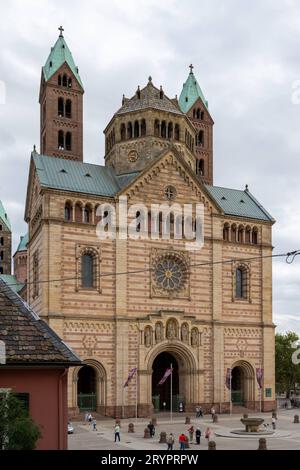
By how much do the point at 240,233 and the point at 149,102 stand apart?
621 inches

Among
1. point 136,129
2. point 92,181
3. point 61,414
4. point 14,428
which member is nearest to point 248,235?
point 136,129

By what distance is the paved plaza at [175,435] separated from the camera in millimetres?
36906

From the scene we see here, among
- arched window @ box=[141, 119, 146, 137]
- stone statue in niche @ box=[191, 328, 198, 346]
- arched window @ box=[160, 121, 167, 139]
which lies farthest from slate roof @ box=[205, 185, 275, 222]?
stone statue in niche @ box=[191, 328, 198, 346]

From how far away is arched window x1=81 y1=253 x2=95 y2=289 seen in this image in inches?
2144

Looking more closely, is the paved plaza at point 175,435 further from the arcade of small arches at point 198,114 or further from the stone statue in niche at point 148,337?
the arcade of small arches at point 198,114

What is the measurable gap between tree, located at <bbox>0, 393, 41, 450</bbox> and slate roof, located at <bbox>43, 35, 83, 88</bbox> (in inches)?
2498

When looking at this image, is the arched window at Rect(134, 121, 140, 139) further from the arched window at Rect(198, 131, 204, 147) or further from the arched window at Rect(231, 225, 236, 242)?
the arched window at Rect(198, 131, 204, 147)

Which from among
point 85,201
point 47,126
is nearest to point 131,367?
point 85,201

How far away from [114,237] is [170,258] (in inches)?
237

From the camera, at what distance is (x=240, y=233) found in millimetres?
62969

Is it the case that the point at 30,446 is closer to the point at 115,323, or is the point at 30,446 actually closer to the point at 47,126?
→ the point at 115,323

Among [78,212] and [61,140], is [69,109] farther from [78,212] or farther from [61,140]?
[78,212]

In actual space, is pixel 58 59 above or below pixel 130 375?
above

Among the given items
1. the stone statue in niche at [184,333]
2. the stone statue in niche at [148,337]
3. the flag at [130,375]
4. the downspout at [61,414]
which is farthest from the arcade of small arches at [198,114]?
the downspout at [61,414]
